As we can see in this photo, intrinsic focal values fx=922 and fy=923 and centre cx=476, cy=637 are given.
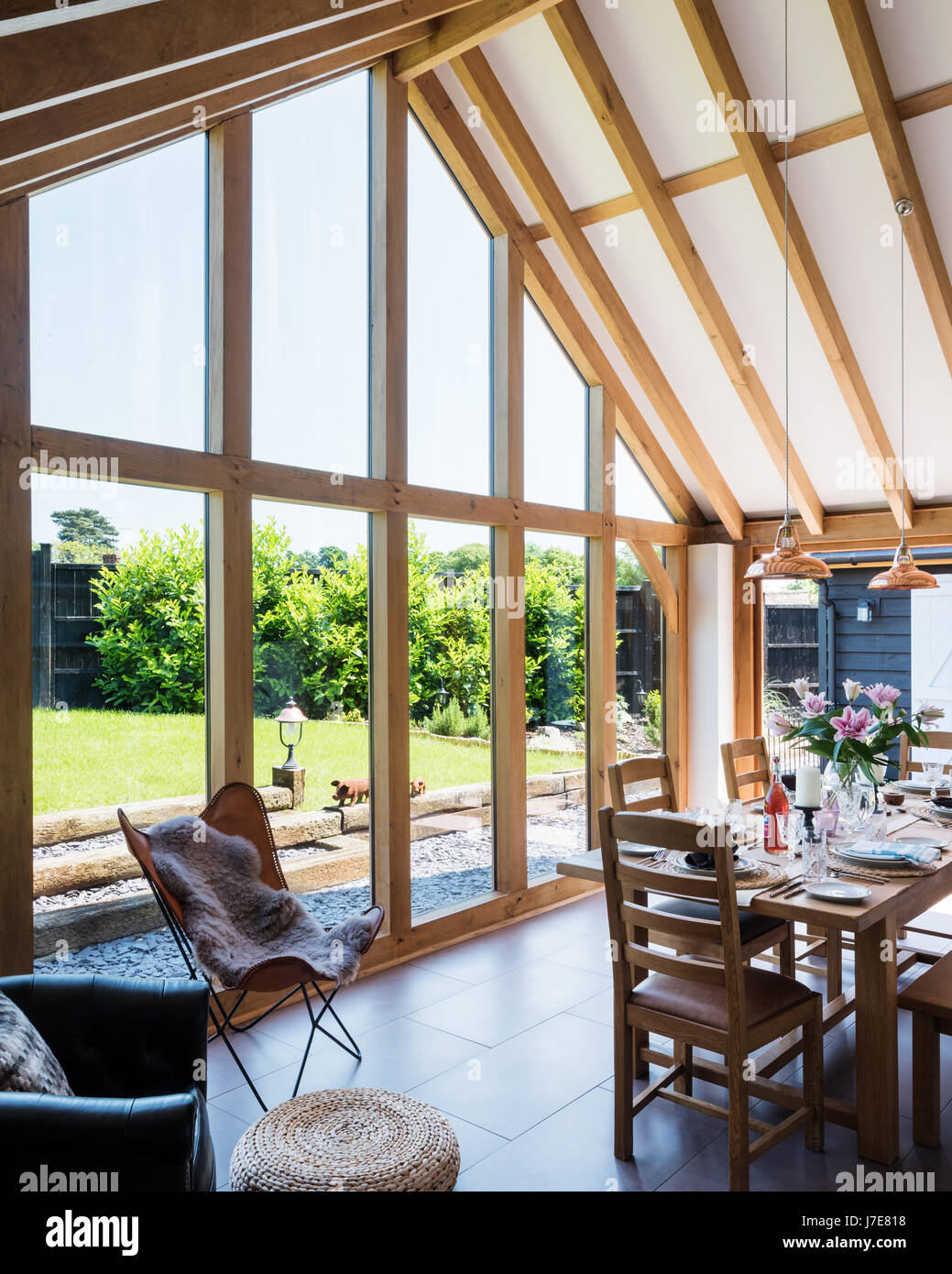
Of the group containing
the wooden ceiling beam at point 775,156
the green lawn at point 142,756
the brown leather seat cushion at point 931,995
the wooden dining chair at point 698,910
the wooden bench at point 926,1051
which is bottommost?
the wooden bench at point 926,1051

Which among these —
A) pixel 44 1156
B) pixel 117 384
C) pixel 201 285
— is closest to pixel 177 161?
pixel 201 285

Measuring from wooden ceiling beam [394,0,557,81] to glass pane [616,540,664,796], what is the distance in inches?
118

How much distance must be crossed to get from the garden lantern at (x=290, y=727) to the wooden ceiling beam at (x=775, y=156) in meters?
3.07

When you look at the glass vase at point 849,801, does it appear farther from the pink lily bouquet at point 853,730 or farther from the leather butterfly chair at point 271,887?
the leather butterfly chair at point 271,887

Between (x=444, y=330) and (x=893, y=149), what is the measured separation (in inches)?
86.8

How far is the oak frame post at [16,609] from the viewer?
3039 millimetres

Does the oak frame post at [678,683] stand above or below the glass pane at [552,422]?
below

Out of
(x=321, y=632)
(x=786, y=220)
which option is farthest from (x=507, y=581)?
(x=786, y=220)

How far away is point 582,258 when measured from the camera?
16.8 ft

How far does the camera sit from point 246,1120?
2.93 m

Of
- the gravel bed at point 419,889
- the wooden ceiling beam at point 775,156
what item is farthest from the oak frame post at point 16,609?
the wooden ceiling beam at point 775,156

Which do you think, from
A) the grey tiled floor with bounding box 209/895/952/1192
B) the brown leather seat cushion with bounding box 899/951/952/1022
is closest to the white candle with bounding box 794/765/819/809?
the brown leather seat cushion with bounding box 899/951/952/1022

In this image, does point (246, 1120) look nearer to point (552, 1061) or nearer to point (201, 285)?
point (552, 1061)
